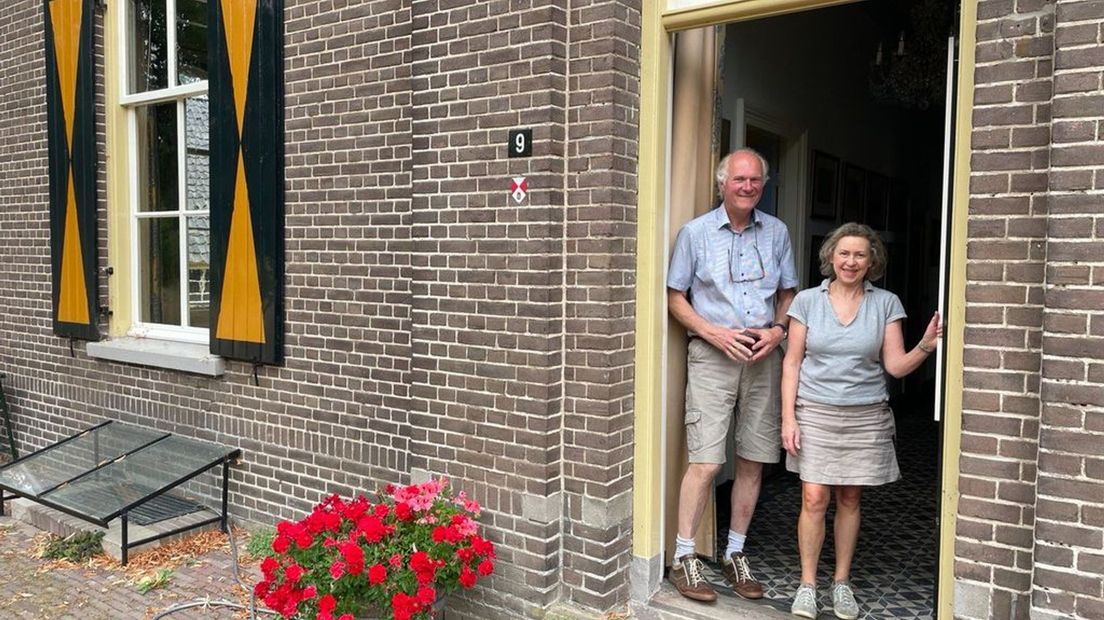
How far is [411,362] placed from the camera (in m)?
4.34

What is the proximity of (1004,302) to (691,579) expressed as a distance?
1815 millimetres

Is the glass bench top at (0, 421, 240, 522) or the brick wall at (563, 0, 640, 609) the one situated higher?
the brick wall at (563, 0, 640, 609)

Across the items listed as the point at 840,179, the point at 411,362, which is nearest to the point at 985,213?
the point at 411,362

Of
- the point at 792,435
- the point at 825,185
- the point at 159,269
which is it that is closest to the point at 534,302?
the point at 792,435

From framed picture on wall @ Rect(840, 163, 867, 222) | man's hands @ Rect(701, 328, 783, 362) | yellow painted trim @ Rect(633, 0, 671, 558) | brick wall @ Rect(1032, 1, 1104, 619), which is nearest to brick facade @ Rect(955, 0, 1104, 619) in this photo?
brick wall @ Rect(1032, 1, 1104, 619)

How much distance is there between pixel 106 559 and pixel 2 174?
3.76 meters

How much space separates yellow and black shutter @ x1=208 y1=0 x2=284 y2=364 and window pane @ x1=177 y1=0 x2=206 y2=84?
1.53 ft

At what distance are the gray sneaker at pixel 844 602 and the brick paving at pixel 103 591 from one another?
266 centimetres

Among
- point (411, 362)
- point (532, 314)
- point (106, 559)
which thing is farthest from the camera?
point (106, 559)

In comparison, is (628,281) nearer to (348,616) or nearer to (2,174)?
(348,616)

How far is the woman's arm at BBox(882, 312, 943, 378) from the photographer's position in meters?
3.24

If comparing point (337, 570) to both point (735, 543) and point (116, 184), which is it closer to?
point (735, 543)

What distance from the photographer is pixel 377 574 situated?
3301 millimetres

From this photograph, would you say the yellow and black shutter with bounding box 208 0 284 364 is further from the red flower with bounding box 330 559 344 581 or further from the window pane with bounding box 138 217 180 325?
the red flower with bounding box 330 559 344 581
